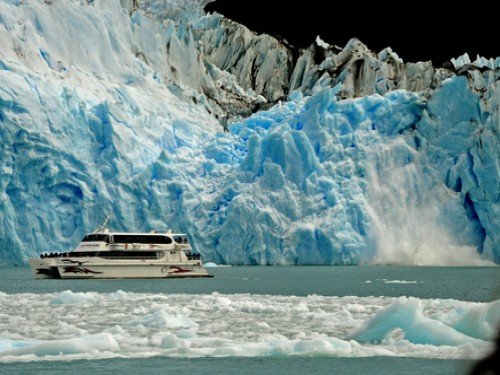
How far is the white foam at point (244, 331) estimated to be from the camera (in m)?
12.6

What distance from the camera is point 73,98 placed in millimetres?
44312

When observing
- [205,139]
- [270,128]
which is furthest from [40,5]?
[270,128]

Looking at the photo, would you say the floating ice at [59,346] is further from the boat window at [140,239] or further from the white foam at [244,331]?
the boat window at [140,239]

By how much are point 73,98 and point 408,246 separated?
21152 mm

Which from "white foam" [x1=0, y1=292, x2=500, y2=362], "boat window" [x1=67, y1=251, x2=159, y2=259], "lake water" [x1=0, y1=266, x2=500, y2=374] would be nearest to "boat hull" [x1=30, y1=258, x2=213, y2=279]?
"boat window" [x1=67, y1=251, x2=159, y2=259]

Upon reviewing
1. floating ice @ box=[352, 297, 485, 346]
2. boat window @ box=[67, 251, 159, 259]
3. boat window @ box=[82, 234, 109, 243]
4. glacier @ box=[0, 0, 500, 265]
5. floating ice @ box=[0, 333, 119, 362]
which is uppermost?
glacier @ box=[0, 0, 500, 265]

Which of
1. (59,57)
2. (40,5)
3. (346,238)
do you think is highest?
(40,5)

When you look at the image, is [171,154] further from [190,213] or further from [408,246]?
[408,246]

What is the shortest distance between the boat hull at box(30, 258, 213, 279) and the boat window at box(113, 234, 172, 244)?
107 cm

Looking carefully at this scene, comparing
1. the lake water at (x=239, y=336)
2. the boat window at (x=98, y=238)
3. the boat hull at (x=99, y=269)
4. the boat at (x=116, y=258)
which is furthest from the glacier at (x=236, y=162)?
the lake water at (x=239, y=336)

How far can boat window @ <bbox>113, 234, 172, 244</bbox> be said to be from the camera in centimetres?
3684

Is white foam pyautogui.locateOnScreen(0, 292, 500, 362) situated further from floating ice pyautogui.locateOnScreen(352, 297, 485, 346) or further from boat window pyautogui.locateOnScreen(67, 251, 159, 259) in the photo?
boat window pyautogui.locateOnScreen(67, 251, 159, 259)

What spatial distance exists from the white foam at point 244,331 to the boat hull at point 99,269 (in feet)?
51.3

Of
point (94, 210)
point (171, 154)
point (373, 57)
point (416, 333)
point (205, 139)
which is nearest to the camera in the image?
point (416, 333)
